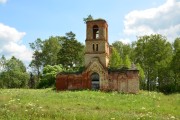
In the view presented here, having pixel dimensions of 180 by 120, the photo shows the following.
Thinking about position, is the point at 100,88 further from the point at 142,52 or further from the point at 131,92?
the point at 142,52

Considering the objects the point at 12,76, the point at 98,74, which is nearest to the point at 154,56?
the point at 98,74

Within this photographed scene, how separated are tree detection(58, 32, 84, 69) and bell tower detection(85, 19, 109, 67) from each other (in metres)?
27.9

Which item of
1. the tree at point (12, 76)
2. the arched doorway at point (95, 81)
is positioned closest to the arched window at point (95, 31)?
the arched doorway at point (95, 81)

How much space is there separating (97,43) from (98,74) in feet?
14.5

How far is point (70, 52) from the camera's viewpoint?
2992 inches

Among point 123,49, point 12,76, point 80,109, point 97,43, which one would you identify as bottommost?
point 80,109

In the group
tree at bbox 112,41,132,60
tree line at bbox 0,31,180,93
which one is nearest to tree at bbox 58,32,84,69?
tree line at bbox 0,31,180,93

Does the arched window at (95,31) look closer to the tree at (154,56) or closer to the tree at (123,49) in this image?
the tree at (154,56)

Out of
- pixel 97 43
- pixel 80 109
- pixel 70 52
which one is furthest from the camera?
pixel 70 52

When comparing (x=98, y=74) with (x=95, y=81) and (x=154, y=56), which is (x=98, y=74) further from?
(x=154, y=56)

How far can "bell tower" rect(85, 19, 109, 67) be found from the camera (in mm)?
47125

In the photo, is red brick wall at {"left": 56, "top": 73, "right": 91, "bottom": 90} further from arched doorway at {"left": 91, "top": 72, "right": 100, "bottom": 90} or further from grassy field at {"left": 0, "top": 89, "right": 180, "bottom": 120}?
grassy field at {"left": 0, "top": 89, "right": 180, "bottom": 120}

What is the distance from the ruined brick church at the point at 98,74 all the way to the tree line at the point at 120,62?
227cm

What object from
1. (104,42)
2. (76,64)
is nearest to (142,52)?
(76,64)
